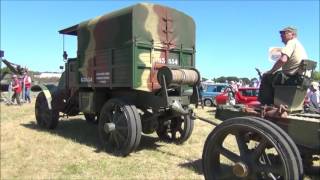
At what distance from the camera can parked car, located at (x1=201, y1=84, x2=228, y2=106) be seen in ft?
83.1

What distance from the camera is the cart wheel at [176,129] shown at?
30.6ft

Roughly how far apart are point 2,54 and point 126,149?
9.37 m

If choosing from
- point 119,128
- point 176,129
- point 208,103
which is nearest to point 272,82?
point 119,128

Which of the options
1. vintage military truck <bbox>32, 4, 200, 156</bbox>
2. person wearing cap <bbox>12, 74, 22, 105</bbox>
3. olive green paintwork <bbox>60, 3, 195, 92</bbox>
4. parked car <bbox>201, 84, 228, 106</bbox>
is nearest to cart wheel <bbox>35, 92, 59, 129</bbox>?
vintage military truck <bbox>32, 4, 200, 156</bbox>

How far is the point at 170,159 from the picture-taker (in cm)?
798

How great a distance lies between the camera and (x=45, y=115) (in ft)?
37.8

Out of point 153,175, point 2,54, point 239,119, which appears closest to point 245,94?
point 2,54

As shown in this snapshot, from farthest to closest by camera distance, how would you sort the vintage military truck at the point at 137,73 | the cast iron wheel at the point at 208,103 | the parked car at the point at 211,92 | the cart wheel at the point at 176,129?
the parked car at the point at 211,92 < the cast iron wheel at the point at 208,103 < the cart wheel at the point at 176,129 < the vintage military truck at the point at 137,73

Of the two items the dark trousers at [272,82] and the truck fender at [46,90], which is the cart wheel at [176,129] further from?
the dark trousers at [272,82]

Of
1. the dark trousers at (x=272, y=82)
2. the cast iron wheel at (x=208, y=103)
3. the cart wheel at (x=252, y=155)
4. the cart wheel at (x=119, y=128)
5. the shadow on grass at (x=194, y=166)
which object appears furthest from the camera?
the cast iron wheel at (x=208, y=103)

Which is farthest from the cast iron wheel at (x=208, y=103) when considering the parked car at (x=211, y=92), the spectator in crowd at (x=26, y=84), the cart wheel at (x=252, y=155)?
the cart wheel at (x=252, y=155)

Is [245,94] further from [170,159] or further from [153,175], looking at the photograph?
[153,175]

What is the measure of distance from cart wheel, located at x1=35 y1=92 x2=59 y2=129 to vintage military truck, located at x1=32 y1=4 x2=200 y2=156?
1422mm

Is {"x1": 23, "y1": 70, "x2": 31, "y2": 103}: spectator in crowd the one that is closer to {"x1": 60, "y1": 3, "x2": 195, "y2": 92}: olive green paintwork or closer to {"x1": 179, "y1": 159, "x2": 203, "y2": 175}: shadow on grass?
{"x1": 60, "y1": 3, "x2": 195, "y2": 92}: olive green paintwork
